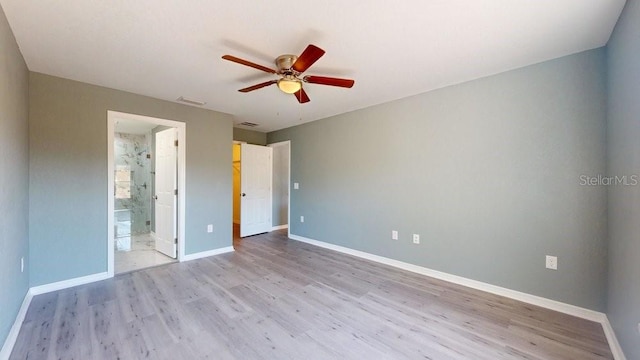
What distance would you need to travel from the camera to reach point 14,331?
1950 mm

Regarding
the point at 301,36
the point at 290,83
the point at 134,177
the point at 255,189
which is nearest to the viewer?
the point at 301,36

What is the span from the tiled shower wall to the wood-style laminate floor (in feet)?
9.82

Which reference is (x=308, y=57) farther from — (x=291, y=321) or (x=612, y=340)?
(x=612, y=340)

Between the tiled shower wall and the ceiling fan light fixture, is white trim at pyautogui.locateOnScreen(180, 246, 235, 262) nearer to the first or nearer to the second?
the tiled shower wall

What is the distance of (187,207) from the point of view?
385 centimetres

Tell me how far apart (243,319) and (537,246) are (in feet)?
9.50

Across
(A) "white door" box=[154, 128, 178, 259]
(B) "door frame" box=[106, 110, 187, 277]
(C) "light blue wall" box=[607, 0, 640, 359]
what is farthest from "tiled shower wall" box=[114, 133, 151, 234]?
(C) "light blue wall" box=[607, 0, 640, 359]

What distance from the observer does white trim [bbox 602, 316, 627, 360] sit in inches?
68.6

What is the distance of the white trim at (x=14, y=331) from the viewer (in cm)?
173

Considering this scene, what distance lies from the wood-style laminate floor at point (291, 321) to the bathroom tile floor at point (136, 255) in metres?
0.35

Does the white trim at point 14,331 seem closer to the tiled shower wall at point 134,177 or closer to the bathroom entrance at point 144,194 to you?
the bathroom entrance at point 144,194

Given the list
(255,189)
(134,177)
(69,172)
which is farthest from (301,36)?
(134,177)

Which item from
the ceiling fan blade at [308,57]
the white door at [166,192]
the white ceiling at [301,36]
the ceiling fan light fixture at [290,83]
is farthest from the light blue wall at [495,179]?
the white door at [166,192]

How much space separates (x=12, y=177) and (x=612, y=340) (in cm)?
480
